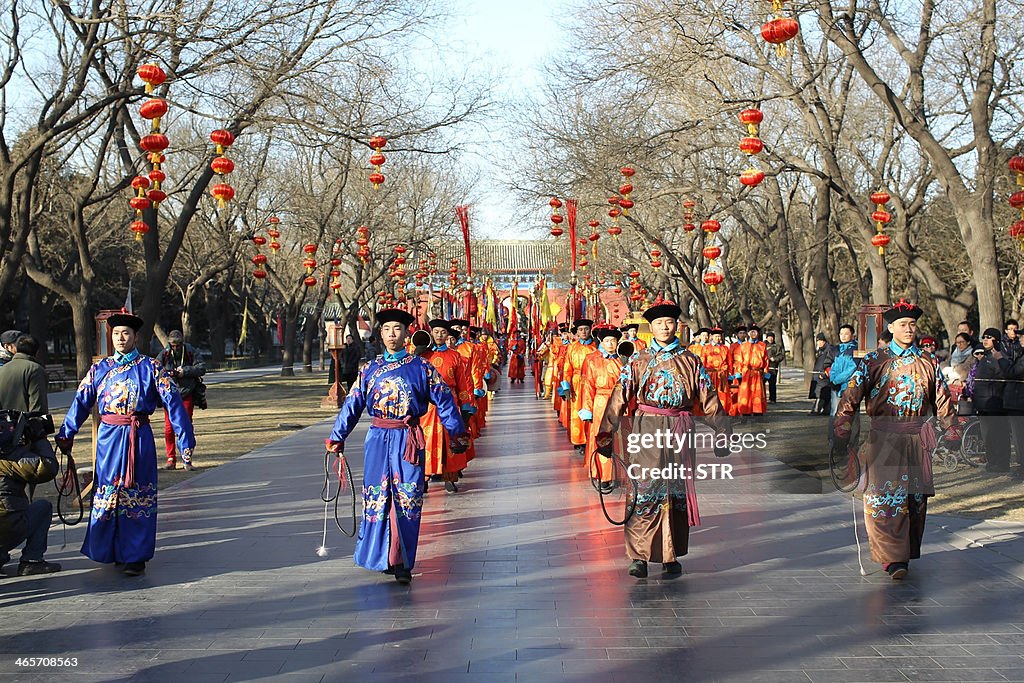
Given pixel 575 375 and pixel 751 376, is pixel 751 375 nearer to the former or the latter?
pixel 751 376

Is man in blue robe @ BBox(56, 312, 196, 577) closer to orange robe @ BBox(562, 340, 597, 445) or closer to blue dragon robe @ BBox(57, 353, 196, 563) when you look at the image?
blue dragon robe @ BBox(57, 353, 196, 563)

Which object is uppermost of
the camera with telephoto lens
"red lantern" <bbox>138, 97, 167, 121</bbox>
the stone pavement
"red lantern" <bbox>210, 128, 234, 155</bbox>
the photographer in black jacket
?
"red lantern" <bbox>210, 128, 234, 155</bbox>

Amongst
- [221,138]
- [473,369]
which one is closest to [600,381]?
[473,369]

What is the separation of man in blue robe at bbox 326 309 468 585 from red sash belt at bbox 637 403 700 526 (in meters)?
1.32

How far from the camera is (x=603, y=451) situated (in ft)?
23.9

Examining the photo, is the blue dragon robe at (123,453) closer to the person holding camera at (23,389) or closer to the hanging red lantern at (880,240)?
the person holding camera at (23,389)

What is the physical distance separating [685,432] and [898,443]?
1.35m

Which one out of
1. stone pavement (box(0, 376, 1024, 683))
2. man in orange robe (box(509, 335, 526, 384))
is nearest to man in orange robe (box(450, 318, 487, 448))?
stone pavement (box(0, 376, 1024, 683))

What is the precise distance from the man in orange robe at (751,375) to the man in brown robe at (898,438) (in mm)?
11444

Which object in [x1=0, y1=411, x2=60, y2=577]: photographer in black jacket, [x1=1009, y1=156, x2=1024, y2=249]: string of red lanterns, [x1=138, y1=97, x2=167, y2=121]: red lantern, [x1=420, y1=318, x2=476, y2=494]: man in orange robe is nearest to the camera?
[x1=0, y1=411, x2=60, y2=577]: photographer in black jacket

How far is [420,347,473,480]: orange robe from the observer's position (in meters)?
10.3

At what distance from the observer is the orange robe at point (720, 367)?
17.5m

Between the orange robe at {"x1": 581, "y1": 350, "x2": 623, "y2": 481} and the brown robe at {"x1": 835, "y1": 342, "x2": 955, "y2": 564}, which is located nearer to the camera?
the brown robe at {"x1": 835, "y1": 342, "x2": 955, "y2": 564}

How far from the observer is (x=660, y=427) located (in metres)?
6.96
